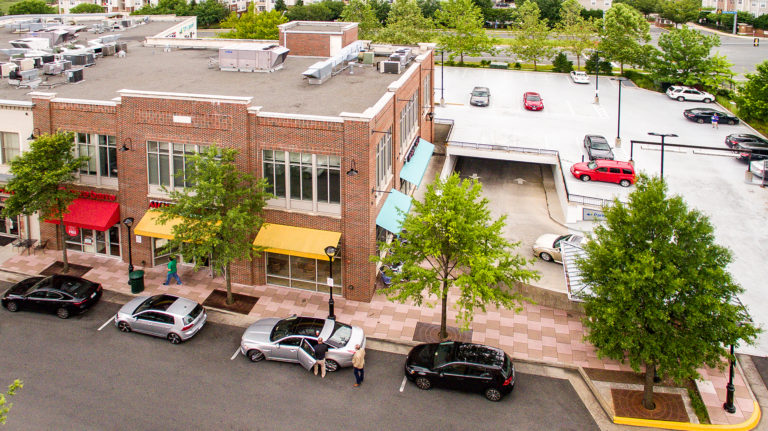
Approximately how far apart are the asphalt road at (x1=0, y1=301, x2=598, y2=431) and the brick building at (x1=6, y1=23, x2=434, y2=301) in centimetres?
522

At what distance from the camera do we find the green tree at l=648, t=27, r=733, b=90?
61.7 meters

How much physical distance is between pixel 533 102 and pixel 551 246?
25923 millimetres

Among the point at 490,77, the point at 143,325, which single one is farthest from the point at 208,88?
the point at 490,77

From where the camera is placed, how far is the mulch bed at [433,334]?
2625 centimetres

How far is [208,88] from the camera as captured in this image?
3372 cm

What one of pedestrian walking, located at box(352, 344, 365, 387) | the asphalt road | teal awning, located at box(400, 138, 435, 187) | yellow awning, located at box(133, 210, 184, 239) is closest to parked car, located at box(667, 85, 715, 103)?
teal awning, located at box(400, 138, 435, 187)

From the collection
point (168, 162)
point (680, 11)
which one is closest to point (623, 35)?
point (680, 11)

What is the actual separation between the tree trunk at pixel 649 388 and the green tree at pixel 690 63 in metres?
47.2

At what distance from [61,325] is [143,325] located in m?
3.87

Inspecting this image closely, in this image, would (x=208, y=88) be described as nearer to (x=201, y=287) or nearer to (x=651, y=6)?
(x=201, y=287)

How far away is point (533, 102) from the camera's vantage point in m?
55.7

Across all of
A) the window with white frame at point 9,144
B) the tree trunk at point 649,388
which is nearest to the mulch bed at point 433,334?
the tree trunk at point 649,388

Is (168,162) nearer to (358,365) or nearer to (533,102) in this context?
(358,365)

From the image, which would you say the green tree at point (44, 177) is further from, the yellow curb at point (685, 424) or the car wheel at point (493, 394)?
the yellow curb at point (685, 424)
